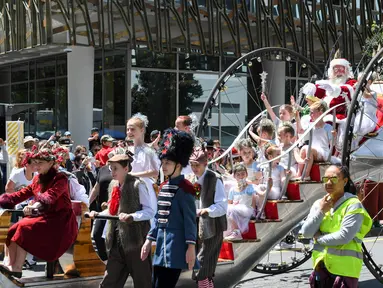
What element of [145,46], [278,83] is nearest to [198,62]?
[145,46]

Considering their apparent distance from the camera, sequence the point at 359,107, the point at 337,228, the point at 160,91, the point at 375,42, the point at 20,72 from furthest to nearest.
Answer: the point at 20,72 < the point at 160,91 < the point at 375,42 < the point at 359,107 < the point at 337,228

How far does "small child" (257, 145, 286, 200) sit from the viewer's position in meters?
9.16

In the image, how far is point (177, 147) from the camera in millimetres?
6543

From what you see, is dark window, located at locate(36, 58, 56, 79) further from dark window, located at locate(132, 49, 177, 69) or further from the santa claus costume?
the santa claus costume

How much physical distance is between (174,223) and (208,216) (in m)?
1.07

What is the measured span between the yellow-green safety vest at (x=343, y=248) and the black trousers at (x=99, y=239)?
2.36 meters

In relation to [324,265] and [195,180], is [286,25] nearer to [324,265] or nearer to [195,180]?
[195,180]

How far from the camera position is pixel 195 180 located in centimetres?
780

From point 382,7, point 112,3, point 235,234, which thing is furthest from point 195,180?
point 382,7

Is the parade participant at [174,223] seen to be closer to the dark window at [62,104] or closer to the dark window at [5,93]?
the dark window at [62,104]

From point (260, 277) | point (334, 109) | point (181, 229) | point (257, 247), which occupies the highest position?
point (334, 109)

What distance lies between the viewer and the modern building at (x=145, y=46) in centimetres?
2358

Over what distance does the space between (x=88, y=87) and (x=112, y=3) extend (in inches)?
125

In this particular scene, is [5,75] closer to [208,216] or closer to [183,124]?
[183,124]
